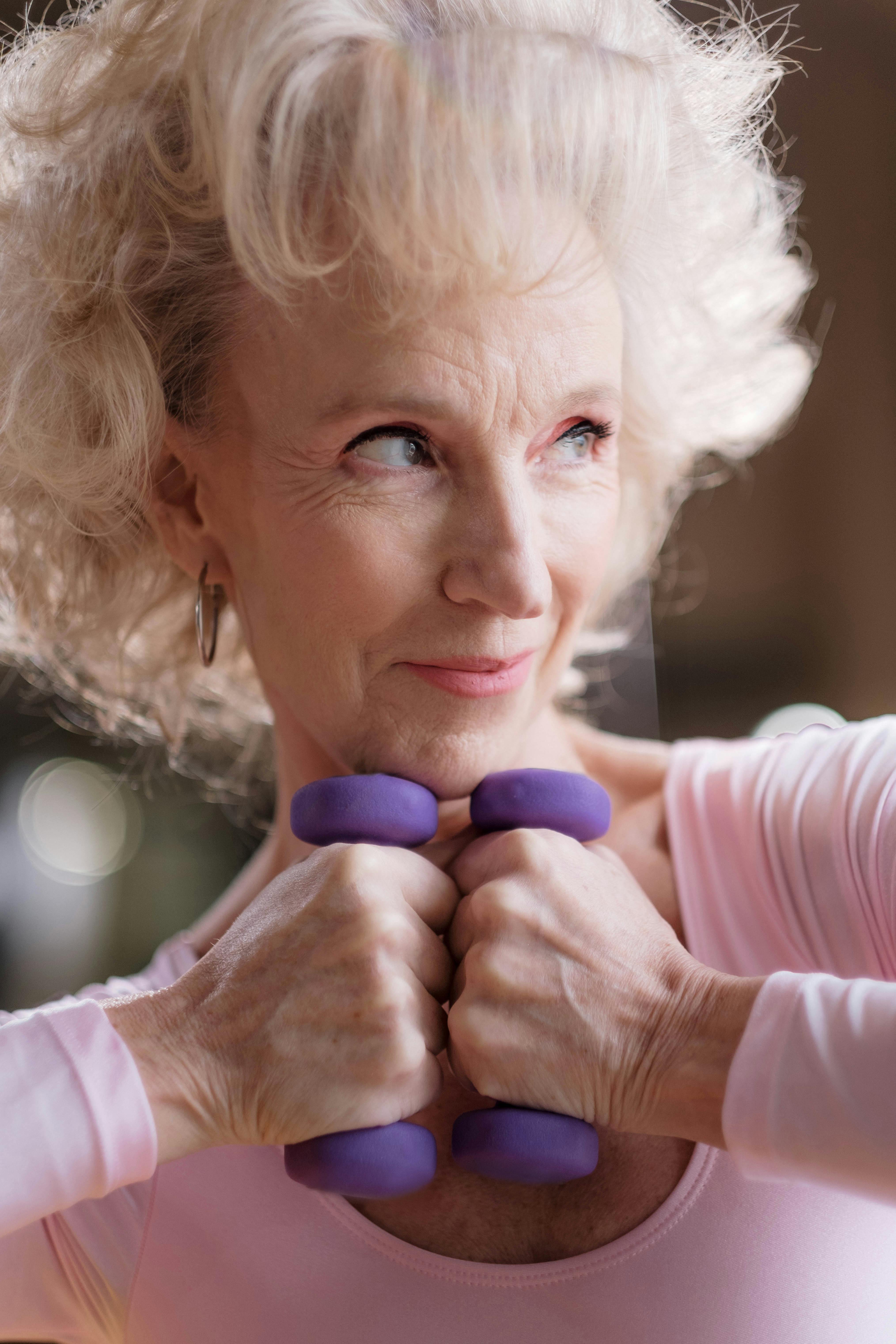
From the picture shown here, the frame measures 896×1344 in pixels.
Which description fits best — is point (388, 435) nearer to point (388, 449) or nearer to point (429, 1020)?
point (388, 449)

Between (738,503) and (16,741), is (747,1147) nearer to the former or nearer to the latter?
(738,503)

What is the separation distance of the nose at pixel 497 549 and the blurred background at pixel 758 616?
0.73 metres

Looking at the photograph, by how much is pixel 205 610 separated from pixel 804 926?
2.44 feet

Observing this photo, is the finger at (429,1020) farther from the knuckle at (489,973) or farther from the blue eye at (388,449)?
the blue eye at (388,449)

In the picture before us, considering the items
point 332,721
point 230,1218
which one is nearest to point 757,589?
point 332,721

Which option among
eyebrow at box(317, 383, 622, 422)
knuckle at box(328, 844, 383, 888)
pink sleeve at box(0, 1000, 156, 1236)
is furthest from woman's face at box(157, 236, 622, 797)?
pink sleeve at box(0, 1000, 156, 1236)

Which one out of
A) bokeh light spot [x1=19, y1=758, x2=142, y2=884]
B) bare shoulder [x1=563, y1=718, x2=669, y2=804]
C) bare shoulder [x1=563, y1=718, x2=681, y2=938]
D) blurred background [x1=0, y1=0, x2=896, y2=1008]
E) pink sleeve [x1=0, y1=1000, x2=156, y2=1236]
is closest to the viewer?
pink sleeve [x1=0, y1=1000, x2=156, y2=1236]

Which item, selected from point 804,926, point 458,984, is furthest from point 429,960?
point 804,926

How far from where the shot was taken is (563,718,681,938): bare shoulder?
1160mm

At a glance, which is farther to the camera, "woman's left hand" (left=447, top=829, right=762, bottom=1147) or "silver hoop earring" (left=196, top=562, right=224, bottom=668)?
"silver hoop earring" (left=196, top=562, right=224, bottom=668)

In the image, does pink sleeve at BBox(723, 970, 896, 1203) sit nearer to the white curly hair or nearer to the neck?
the neck

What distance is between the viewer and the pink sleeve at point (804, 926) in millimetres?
735

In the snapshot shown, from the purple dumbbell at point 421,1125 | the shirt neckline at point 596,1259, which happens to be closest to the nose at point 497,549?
the purple dumbbell at point 421,1125

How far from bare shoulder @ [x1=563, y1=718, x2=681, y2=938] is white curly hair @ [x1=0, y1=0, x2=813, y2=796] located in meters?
0.37
